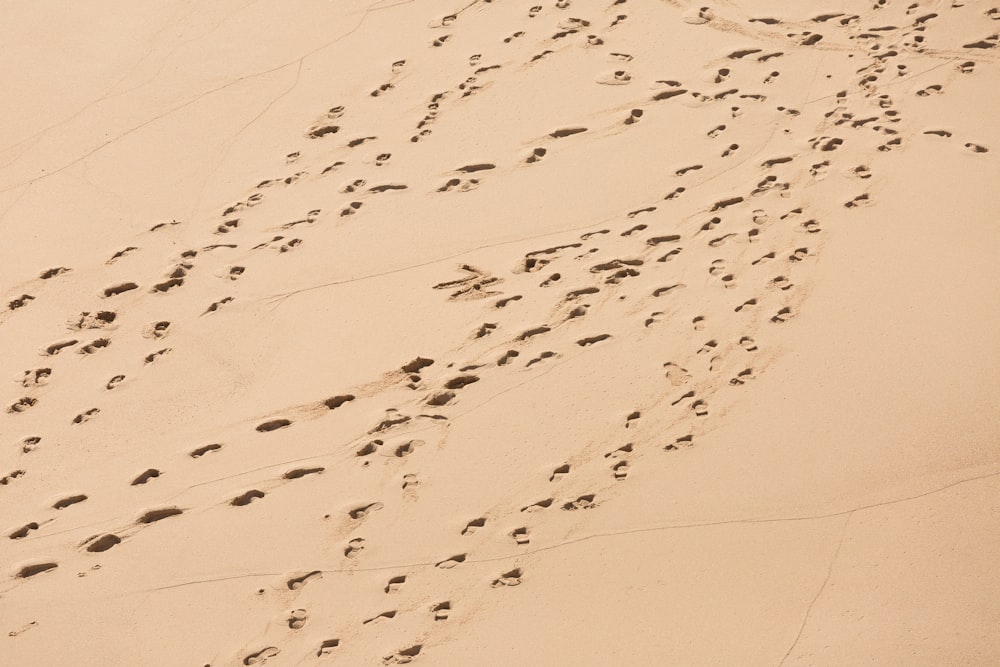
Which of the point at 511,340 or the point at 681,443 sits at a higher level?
the point at 511,340

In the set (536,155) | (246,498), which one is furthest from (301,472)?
(536,155)

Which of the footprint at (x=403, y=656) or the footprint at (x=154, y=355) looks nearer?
the footprint at (x=403, y=656)

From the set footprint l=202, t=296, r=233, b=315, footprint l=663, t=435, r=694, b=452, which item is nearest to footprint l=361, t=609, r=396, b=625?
footprint l=663, t=435, r=694, b=452

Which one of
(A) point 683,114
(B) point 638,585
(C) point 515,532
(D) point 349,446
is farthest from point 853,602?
(A) point 683,114

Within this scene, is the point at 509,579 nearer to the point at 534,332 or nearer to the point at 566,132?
the point at 534,332

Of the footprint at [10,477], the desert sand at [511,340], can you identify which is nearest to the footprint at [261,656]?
the desert sand at [511,340]

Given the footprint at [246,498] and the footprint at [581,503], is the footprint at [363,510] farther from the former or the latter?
the footprint at [581,503]

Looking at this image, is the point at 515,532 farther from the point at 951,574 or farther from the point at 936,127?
the point at 936,127

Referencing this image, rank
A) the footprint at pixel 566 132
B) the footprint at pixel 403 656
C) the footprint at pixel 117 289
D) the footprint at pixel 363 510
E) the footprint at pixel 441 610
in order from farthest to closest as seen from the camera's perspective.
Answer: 1. the footprint at pixel 566 132
2. the footprint at pixel 117 289
3. the footprint at pixel 363 510
4. the footprint at pixel 441 610
5. the footprint at pixel 403 656

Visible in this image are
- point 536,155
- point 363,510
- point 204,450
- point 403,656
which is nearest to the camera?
point 403,656
